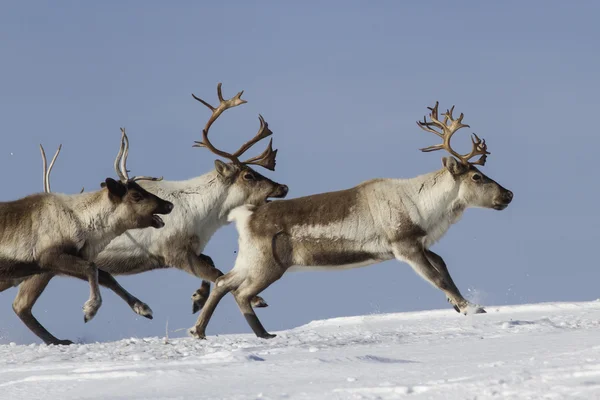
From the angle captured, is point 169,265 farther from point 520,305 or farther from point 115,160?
point 520,305

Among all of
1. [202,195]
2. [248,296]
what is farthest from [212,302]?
[202,195]

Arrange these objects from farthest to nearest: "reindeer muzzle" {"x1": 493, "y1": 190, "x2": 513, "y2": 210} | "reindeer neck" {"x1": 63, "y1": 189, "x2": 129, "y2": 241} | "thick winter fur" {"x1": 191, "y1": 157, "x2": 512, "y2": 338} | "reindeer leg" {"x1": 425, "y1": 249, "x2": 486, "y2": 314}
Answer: "reindeer muzzle" {"x1": 493, "y1": 190, "x2": 513, "y2": 210}, "reindeer leg" {"x1": 425, "y1": 249, "x2": 486, "y2": 314}, "thick winter fur" {"x1": 191, "y1": 157, "x2": 512, "y2": 338}, "reindeer neck" {"x1": 63, "y1": 189, "x2": 129, "y2": 241}

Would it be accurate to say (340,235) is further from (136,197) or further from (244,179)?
(136,197)

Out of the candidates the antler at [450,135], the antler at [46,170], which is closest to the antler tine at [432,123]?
the antler at [450,135]

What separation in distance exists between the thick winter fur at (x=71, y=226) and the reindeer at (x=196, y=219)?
79 centimetres

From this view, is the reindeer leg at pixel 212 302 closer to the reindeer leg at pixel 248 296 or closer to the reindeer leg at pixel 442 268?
the reindeer leg at pixel 248 296

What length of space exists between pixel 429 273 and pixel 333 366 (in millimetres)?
4686

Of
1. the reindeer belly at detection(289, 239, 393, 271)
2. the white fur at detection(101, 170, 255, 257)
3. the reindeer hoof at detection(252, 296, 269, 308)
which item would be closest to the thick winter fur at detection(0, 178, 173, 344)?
the white fur at detection(101, 170, 255, 257)

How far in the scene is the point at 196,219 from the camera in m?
12.1

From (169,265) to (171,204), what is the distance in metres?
1.04

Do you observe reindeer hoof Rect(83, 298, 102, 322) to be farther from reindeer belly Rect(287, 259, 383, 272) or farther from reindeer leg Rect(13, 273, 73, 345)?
reindeer belly Rect(287, 259, 383, 272)

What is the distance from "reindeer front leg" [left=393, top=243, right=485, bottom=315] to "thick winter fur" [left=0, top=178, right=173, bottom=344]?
8.99 feet

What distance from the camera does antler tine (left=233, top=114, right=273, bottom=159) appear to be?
12633 mm

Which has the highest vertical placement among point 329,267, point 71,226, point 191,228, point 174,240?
point 71,226
